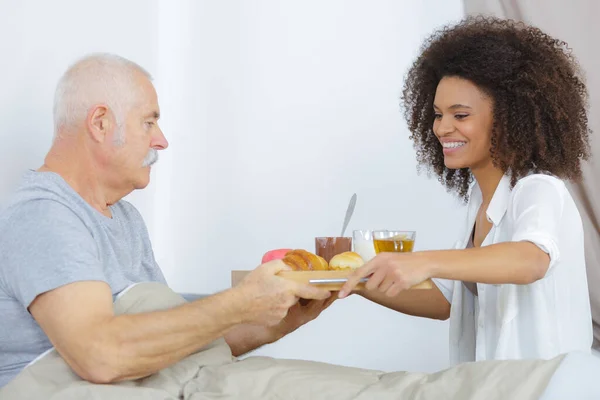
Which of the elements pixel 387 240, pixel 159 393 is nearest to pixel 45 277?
pixel 159 393

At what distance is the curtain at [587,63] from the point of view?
9.25 ft

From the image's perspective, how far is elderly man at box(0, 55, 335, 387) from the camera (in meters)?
1.44

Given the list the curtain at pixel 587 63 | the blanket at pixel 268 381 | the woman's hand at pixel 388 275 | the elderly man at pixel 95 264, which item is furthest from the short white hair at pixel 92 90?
the curtain at pixel 587 63

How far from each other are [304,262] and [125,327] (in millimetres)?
481

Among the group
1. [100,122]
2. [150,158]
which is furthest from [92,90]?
[150,158]

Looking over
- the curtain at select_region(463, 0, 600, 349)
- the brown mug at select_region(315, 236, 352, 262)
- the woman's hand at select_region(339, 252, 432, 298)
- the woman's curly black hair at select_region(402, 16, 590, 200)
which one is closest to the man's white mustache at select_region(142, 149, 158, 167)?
the brown mug at select_region(315, 236, 352, 262)

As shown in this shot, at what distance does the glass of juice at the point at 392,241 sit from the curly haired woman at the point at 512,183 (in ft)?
0.50

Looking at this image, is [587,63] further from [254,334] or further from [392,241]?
[254,334]

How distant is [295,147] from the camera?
3121 millimetres

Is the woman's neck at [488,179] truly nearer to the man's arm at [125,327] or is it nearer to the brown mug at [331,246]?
the brown mug at [331,246]

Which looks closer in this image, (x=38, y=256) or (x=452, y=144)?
(x=38, y=256)

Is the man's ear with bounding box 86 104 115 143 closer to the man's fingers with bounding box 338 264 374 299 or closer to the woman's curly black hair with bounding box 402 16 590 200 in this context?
the man's fingers with bounding box 338 264 374 299

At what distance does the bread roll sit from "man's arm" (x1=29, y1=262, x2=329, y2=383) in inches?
11.2

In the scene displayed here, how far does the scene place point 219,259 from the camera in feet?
10.4
